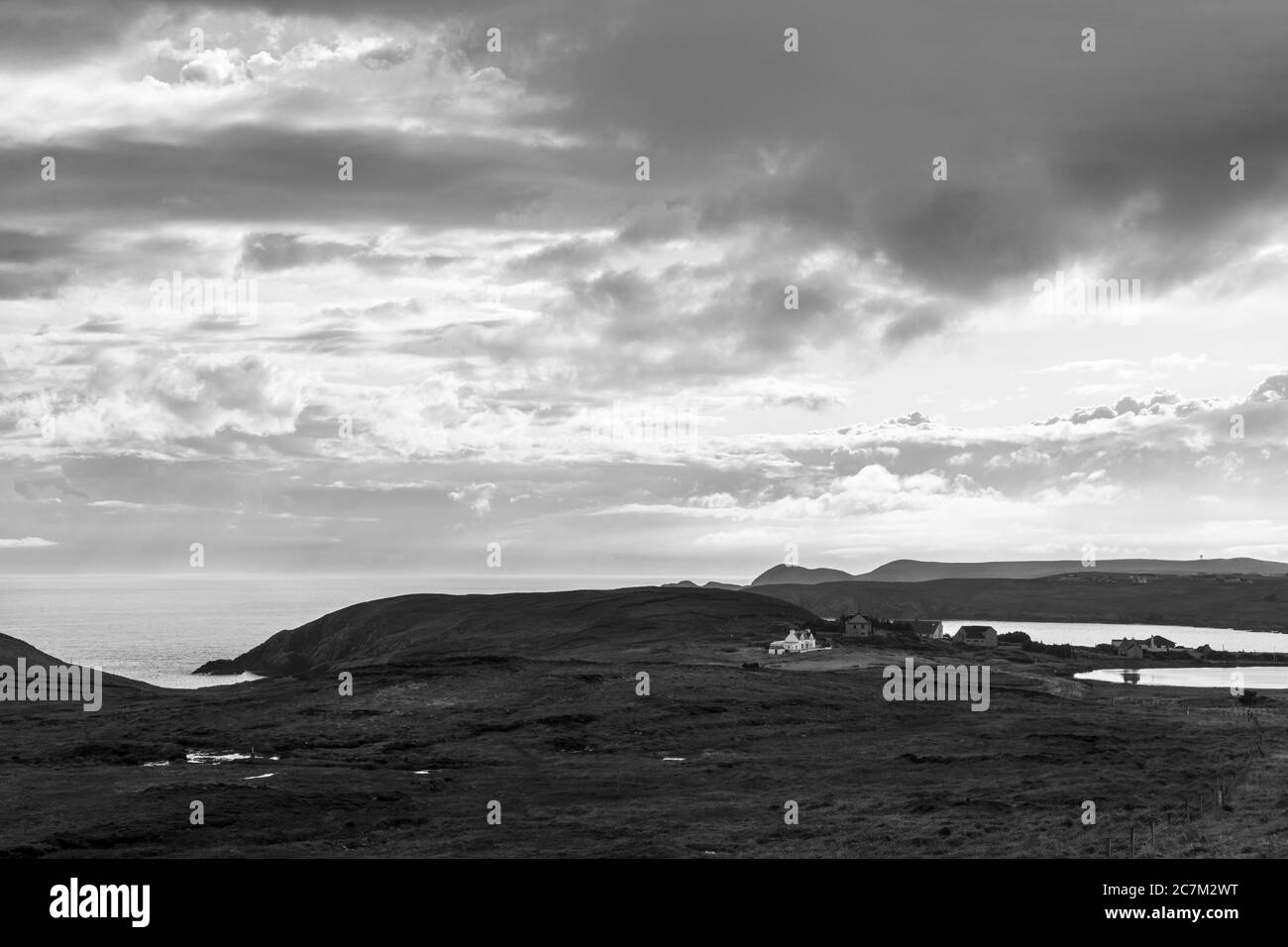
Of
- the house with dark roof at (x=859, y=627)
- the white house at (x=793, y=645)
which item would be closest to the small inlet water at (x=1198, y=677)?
the white house at (x=793, y=645)

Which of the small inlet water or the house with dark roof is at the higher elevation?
the house with dark roof

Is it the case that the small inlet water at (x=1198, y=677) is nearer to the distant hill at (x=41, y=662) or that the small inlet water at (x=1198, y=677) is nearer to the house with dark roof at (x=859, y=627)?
the house with dark roof at (x=859, y=627)

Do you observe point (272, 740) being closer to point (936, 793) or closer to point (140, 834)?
point (140, 834)

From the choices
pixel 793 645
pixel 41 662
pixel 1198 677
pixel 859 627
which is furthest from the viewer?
pixel 859 627

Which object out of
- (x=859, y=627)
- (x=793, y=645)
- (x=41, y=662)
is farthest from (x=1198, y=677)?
(x=41, y=662)

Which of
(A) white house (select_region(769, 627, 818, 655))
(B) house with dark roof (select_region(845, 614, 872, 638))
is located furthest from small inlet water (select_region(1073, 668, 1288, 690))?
(B) house with dark roof (select_region(845, 614, 872, 638))

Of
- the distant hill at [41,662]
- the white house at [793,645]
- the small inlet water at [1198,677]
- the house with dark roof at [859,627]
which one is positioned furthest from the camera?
the house with dark roof at [859,627]

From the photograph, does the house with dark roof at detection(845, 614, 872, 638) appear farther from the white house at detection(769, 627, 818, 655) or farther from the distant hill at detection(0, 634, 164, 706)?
the distant hill at detection(0, 634, 164, 706)

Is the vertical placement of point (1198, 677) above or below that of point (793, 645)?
below

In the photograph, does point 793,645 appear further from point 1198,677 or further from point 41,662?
point 41,662
